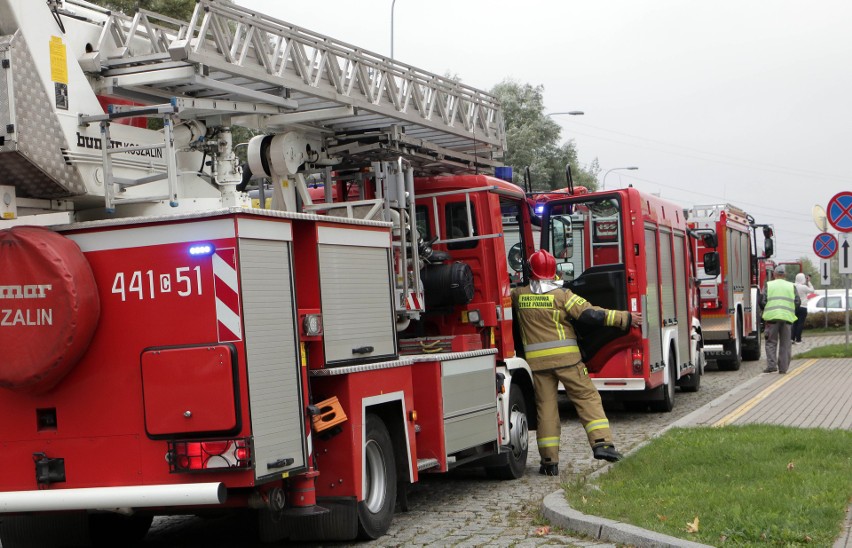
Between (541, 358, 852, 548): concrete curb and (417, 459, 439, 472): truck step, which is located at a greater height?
(417, 459, 439, 472): truck step

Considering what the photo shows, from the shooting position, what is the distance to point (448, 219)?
33.9 ft

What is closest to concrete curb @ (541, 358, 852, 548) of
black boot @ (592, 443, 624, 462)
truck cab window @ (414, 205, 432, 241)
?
black boot @ (592, 443, 624, 462)

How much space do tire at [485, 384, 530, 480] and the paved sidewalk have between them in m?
1.78

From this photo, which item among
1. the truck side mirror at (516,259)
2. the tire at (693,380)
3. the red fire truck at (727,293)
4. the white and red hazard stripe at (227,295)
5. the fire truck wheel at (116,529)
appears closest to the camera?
the white and red hazard stripe at (227,295)

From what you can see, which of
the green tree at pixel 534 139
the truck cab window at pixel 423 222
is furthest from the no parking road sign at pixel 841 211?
the green tree at pixel 534 139

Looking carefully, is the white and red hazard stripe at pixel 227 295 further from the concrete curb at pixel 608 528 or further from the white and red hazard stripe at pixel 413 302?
the white and red hazard stripe at pixel 413 302

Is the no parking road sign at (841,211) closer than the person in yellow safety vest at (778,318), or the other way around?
the no parking road sign at (841,211)

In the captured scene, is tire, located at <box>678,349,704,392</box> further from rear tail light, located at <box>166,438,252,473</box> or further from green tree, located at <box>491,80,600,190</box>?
green tree, located at <box>491,80,600,190</box>

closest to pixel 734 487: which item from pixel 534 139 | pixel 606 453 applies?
pixel 606 453

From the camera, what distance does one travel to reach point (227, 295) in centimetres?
646

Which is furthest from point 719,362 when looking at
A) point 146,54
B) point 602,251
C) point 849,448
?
point 146,54

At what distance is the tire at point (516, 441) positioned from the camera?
34.1ft

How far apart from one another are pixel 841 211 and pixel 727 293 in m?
2.95

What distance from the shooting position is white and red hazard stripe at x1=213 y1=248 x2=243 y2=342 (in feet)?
21.1
